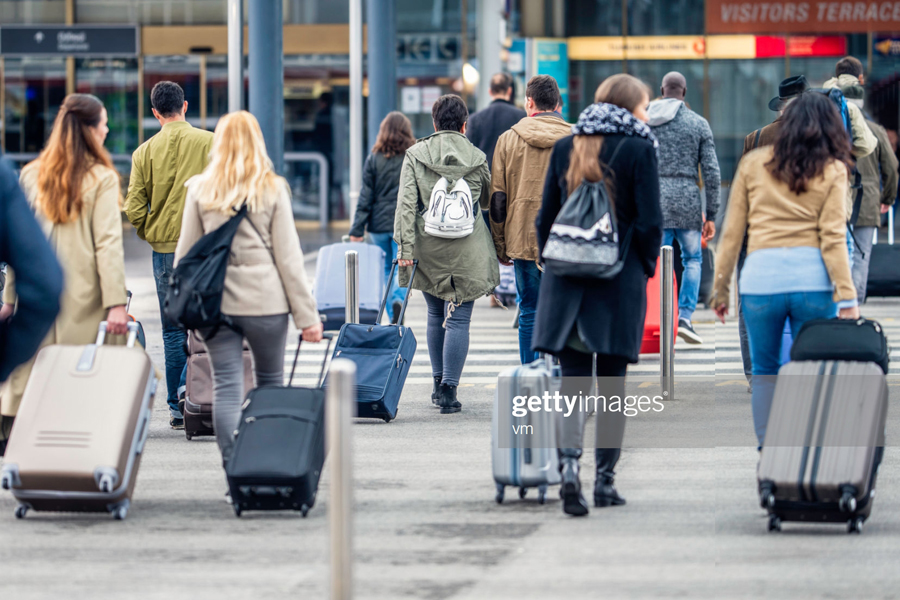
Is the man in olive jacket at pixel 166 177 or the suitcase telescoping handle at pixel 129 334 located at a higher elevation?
the man in olive jacket at pixel 166 177

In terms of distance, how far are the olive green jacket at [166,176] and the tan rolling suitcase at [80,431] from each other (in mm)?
2021

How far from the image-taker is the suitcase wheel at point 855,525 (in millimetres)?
5180

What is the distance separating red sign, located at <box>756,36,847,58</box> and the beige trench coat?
2272 centimetres

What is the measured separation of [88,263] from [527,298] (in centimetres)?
293

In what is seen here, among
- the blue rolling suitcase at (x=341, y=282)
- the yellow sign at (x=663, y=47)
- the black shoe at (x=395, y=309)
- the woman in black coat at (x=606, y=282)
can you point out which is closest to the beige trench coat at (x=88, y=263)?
the woman in black coat at (x=606, y=282)

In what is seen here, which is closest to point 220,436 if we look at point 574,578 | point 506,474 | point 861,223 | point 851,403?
point 506,474

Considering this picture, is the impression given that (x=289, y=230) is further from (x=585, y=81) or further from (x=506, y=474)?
(x=585, y=81)

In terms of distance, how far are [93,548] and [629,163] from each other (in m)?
2.73

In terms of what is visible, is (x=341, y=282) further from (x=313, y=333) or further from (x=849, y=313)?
(x=849, y=313)

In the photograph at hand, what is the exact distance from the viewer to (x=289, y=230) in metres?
5.78

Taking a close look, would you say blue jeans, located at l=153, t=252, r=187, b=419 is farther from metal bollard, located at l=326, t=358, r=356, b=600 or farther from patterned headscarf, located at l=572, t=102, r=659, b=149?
metal bollard, located at l=326, t=358, r=356, b=600

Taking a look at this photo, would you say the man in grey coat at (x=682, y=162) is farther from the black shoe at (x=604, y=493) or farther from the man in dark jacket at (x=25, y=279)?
the man in dark jacket at (x=25, y=279)

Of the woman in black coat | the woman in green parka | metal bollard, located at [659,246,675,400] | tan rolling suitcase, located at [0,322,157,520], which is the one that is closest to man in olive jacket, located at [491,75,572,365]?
the woman in green parka

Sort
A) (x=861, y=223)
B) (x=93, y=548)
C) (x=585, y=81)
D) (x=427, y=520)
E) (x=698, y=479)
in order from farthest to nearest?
(x=585, y=81) < (x=861, y=223) < (x=698, y=479) < (x=427, y=520) < (x=93, y=548)
